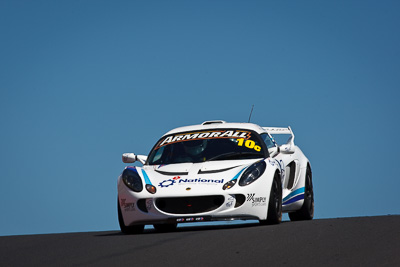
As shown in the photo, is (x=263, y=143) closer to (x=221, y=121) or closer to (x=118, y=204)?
(x=221, y=121)

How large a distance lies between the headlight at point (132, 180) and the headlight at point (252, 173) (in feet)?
4.14

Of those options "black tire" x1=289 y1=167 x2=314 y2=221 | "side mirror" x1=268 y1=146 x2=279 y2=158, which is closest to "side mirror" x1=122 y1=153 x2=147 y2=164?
"side mirror" x1=268 y1=146 x2=279 y2=158

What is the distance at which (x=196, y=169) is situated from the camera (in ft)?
33.4

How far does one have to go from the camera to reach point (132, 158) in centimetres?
1140

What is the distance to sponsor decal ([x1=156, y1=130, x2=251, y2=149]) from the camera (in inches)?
447

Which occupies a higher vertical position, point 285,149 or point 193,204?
point 285,149

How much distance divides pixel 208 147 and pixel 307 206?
2.50 metres

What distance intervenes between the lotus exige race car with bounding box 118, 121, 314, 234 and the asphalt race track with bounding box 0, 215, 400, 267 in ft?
3.20

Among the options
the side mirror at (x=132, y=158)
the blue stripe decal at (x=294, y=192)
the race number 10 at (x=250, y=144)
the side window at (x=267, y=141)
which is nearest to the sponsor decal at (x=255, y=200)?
Result: the race number 10 at (x=250, y=144)

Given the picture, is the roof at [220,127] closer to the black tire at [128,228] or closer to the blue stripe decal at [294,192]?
the blue stripe decal at [294,192]

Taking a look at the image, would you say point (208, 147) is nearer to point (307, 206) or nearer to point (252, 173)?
point (252, 173)

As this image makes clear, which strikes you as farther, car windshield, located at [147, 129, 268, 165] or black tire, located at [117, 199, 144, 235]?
car windshield, located at [147, 129, 268, 165]

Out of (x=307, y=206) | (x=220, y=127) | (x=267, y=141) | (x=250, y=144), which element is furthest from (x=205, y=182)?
(x=307, y=206)

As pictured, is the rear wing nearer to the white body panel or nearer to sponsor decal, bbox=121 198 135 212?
the white body panel
